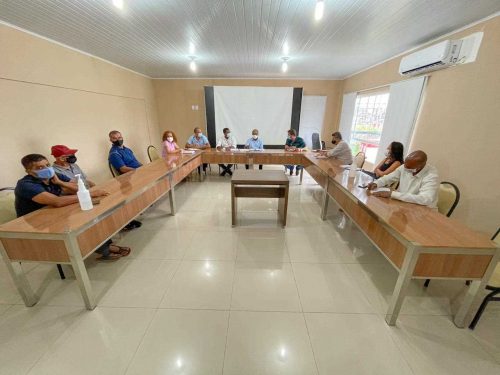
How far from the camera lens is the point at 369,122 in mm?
5105

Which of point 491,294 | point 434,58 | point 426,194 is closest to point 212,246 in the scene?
point 426,194

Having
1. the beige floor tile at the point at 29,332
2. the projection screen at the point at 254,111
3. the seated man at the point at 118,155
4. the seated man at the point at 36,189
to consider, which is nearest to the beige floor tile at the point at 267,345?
the beige floor tile at the point at 29,332

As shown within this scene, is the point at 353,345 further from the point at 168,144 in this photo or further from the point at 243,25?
the point at 168,144

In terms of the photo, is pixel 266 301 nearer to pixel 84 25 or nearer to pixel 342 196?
pixel 342 196

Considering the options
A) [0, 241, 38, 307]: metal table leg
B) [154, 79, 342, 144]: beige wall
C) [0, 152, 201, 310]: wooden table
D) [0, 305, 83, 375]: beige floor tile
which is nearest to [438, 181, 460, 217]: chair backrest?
[0, 152, 201, 310]: wooden table

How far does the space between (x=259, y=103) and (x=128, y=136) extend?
3808 millimetres

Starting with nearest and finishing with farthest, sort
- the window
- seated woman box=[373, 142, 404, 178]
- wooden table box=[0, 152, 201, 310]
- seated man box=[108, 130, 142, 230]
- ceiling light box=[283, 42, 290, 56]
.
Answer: wooden table box=[0, 152, 201, 310]
seated woman box=[373, 142, 404, 178]
seated man box=[108, 130, 142, 230]
ceiling light box=[283, 42, 290, 56]
the window

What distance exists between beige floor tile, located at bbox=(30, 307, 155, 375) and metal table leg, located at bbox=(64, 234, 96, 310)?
0.34ft

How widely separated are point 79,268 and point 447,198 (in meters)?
3.27

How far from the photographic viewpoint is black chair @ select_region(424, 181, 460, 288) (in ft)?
6.37

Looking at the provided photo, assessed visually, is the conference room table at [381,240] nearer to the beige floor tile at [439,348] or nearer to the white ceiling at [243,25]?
the beige floor tile at [439,348]

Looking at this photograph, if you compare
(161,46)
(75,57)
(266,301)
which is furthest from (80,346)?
(75,57)

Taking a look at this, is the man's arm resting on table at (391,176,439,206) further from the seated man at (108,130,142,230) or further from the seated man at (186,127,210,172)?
the seated man at (186,127,210,172)

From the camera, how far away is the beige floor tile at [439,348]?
1.29m
